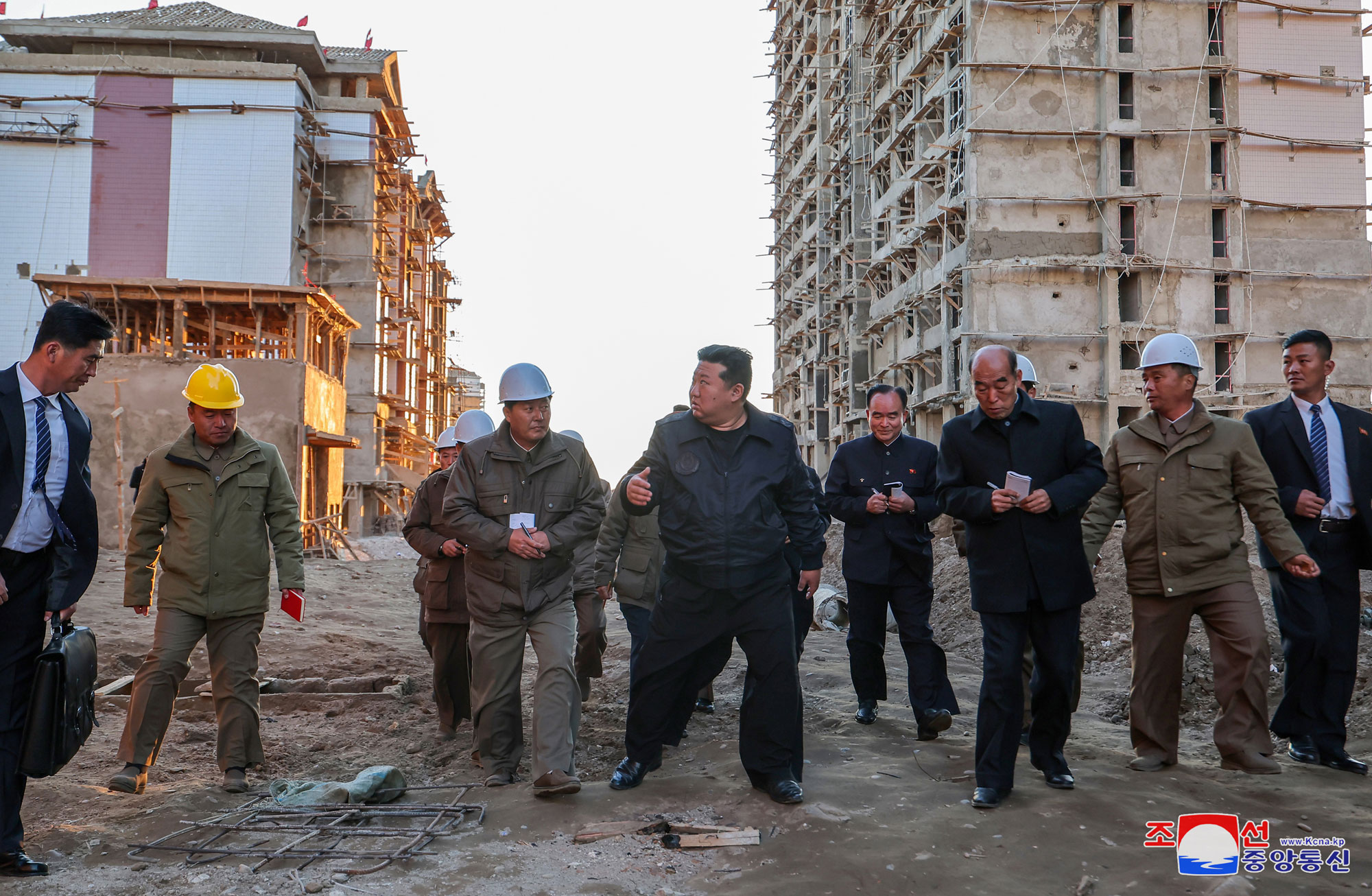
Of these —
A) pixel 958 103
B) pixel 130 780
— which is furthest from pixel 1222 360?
pixel 130 780

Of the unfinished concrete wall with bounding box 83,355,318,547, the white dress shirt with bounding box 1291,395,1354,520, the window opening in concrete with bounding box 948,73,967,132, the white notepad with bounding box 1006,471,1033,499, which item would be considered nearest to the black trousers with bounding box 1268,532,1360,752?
the white dress shirt with bounding box 1291,395,1354,520

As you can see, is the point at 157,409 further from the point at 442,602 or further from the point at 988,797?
the point at 988,797

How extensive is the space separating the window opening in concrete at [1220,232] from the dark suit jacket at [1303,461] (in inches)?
1413

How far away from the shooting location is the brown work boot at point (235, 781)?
5.96 meters

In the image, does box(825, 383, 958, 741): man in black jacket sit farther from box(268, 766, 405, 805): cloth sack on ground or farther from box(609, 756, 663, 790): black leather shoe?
box(268, 766, 405, 805): cloth sack on ground

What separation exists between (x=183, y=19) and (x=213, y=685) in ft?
150

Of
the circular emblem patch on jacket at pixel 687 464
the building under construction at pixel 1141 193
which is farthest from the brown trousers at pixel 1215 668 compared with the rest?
the building under construction at pixel 1141 193

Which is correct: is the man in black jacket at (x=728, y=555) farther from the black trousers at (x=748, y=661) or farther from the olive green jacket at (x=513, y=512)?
the olive green jacket at (x=513, y=512)

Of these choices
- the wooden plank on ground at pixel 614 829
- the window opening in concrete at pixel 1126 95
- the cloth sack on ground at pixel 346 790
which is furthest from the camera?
the window opening in concrete at pixel 1126 95

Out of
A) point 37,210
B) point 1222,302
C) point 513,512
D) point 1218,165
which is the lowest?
point 513,512

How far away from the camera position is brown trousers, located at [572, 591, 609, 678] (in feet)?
23.7

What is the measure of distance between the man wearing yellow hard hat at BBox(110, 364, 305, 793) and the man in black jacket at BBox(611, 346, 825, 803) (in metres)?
2.17

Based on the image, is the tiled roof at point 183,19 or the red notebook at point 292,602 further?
the tiled roof at point 183,19

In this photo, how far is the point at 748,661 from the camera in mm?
5461
